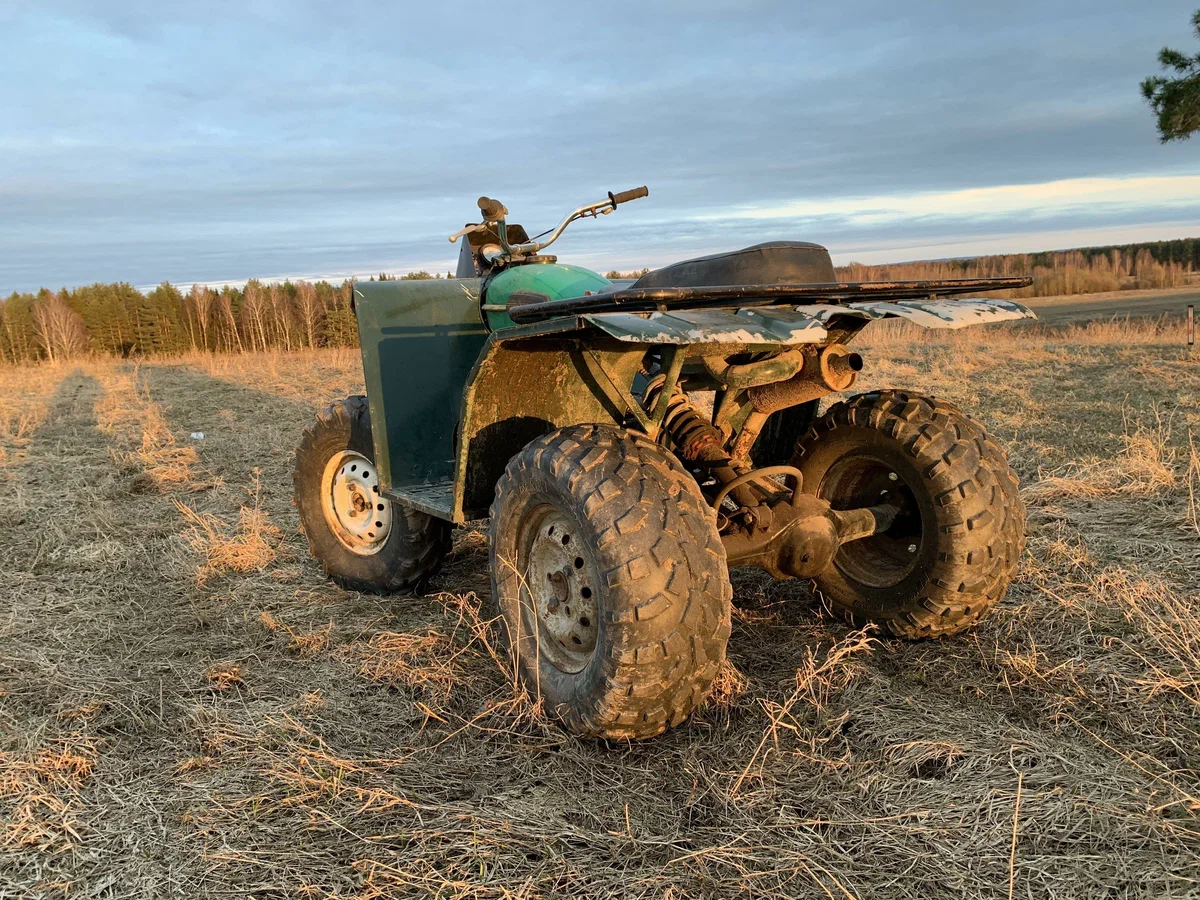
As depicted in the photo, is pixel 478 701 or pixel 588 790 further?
pixel 478 701

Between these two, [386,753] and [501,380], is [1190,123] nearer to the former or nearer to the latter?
[501,380]

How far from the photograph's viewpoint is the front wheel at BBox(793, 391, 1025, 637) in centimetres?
308

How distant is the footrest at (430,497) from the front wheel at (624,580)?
0.71m

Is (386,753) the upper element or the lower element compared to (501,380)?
lower

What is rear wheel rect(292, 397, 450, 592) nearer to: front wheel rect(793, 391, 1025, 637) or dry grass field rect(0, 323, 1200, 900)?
dry grass field rect(0, 323, 1200, 900)

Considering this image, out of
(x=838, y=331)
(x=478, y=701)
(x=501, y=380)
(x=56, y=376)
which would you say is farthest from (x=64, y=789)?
(x=56, y=376)

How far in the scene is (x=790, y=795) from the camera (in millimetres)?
2365

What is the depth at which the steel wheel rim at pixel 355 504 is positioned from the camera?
4391mm

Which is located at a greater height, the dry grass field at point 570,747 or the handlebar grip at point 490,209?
the handlebar grip at point 490,209

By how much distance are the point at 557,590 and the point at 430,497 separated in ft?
3.70

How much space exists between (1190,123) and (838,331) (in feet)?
54.6

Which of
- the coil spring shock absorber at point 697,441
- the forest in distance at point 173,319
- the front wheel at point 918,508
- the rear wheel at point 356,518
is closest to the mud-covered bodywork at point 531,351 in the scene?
the coil spring shock absorber at point 697,441

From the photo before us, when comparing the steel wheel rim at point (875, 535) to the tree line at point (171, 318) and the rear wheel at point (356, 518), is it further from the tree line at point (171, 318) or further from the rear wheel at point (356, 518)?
the tree line at point (171, 318)

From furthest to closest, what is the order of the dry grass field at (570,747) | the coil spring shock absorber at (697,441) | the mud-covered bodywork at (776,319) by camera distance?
1. the coil spring shock absorber at (697,441)
2. the mud-covered bodywork at (776,319)
3. the dry grass field at (570,747)
